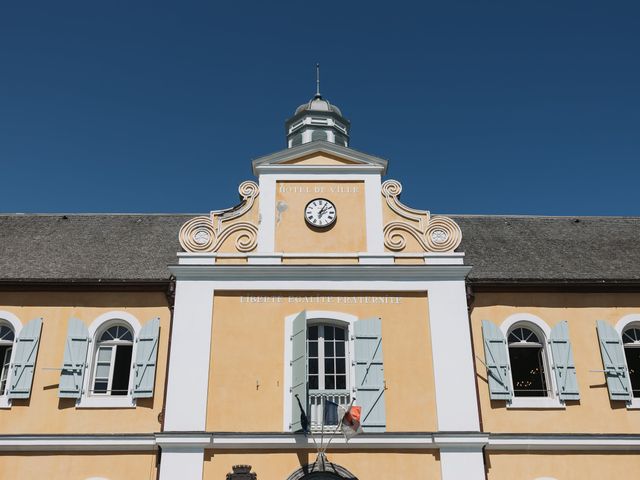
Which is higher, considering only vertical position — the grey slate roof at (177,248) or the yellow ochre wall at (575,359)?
the grey slate roof at (177,248)

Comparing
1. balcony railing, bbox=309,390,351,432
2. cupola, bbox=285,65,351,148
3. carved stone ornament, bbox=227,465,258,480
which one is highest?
cupola, bbox=285,65,351,148

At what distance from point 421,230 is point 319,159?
137 inches

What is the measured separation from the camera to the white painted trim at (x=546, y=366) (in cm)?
1644

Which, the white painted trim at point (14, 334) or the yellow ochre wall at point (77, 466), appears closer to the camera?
the yellow ochre wall at point (77, 466)

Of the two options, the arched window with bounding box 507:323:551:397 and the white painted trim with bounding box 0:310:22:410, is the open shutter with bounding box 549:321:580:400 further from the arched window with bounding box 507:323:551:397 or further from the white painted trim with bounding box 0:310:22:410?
the white painted trim with bounding box 0:310:22:410

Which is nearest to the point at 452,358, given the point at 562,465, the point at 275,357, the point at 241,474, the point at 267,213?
the point at 562,465

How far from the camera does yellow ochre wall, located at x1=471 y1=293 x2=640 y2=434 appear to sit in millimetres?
16250

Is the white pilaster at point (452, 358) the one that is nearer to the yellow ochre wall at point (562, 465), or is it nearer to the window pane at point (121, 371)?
the yellow ochre wall at point (562, 465)

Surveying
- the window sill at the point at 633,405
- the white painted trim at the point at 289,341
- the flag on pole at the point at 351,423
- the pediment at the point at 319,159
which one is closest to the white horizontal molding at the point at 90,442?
the white painted trim at the point at 289,341

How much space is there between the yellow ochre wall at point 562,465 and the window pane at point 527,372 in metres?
1.71

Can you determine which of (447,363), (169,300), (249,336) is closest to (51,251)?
(169,300)

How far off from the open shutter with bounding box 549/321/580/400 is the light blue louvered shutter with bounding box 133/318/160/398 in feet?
33.3

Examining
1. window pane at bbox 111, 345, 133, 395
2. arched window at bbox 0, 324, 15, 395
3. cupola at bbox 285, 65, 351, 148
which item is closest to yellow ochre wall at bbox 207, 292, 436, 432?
window pane at bbox 111, 345, 133, 395

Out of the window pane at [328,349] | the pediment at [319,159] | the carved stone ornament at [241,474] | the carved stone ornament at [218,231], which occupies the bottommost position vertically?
the carved stone ornament at [241,474]
